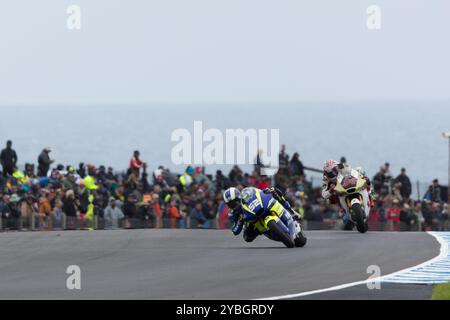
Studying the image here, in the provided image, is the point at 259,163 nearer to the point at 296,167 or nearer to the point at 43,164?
the point at 296,167

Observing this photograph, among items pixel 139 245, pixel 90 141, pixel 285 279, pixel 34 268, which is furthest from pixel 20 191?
pixel 90 141

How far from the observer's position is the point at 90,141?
19612 centimetres

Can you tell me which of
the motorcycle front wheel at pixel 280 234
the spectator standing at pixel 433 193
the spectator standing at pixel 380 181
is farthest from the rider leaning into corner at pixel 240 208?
the spectator standing at pixel 380 181

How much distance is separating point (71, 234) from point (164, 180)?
5755 mm

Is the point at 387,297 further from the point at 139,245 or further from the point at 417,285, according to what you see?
the point at 139,245

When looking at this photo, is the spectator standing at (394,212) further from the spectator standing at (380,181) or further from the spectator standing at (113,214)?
the spectator standing at (113,214)

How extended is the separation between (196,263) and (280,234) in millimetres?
1913

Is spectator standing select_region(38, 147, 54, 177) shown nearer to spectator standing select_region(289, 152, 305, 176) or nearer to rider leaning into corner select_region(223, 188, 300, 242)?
spectator standing select_region(289, 152, 305, 176)

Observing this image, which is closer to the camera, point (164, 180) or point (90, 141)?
point (164, 180)

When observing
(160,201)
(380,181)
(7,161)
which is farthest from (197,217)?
(7,161)

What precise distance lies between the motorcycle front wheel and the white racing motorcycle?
100 inches

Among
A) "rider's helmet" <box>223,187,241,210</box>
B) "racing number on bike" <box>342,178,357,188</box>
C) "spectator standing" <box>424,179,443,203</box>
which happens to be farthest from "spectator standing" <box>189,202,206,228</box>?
"rider's helmet" <box>223,187,241,210</box>
